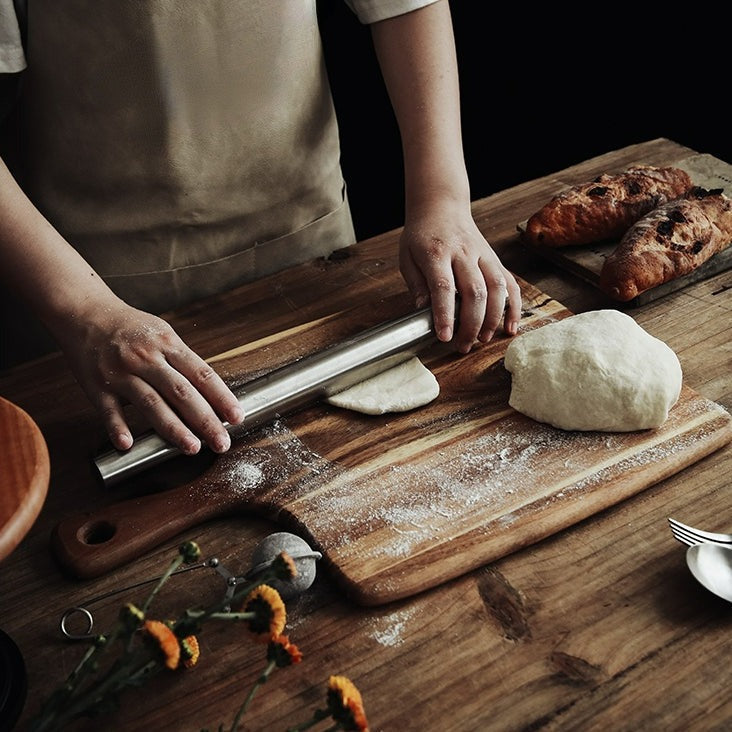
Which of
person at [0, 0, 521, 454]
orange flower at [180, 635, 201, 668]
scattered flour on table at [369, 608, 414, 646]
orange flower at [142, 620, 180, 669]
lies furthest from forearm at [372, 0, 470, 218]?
orange flower at [142, 620, 180, 669]

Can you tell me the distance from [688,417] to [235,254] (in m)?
0.86

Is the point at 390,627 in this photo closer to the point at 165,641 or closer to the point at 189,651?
the point at 189,651

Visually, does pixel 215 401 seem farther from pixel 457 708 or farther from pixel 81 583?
pixel 457 708

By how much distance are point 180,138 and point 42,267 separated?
36 centimetres

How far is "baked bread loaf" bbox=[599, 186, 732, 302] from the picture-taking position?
57.9 inches

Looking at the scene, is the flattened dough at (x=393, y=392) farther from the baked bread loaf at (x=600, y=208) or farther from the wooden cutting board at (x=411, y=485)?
the baked bread loaf at (x=600, y=208)

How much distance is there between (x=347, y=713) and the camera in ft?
2.29

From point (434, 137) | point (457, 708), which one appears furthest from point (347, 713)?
point (434, 137)

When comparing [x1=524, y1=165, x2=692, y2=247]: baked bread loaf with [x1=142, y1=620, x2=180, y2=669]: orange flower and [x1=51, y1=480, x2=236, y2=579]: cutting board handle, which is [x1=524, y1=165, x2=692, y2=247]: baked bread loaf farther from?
[x1=142, y1=620, x2=180, y2=669]: orange flower

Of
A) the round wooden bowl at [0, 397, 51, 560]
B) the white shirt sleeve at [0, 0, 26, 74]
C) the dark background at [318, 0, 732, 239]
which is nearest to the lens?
the round wooden bowl at [0, 397, 51, 560]

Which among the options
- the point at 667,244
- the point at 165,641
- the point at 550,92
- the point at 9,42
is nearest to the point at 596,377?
the point at 667,244

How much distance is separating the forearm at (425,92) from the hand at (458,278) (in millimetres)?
90

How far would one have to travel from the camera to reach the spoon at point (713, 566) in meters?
0.99

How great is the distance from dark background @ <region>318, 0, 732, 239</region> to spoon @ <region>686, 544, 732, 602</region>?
6.69ft
